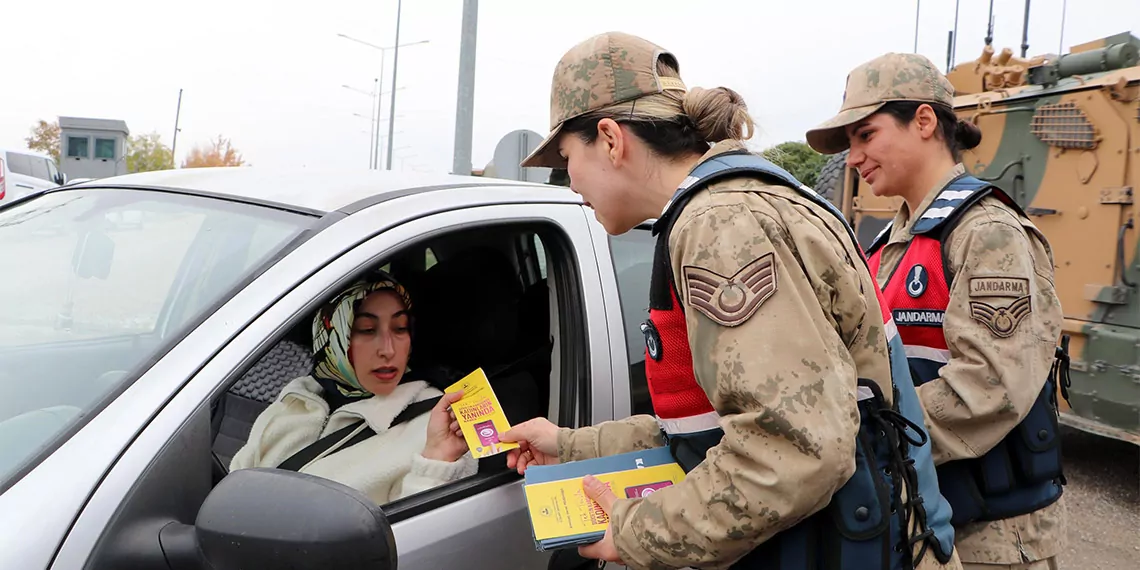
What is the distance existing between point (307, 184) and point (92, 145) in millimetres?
18174

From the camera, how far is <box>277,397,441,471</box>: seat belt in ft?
6.39

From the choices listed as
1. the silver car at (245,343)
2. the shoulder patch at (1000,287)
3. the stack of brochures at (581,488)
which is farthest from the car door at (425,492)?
the shoulder patch at (1000,287)

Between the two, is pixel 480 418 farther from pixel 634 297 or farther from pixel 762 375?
pixel 762 375

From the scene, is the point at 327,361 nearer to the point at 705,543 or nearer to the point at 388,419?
the point at 388,419

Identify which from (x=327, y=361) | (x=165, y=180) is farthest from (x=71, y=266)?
(x=327, y=361)

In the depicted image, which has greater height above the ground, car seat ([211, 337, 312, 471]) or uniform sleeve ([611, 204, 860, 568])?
uniform sleeve ([611, 204, 860, 568])

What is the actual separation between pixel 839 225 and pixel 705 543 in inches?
22.0

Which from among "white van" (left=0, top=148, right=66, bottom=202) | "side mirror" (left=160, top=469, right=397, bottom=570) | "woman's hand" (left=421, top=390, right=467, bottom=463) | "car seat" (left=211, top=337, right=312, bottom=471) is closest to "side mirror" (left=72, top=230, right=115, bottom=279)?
"car seat" (left=211, top=337, right=312, bottom=471)

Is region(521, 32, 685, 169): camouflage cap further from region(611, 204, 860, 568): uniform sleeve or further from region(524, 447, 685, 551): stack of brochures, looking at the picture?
region(524, 447, 685, 551): stack of brochures

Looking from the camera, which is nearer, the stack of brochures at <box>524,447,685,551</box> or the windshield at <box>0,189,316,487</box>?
the windshield at <box>0,189,316,487</box>

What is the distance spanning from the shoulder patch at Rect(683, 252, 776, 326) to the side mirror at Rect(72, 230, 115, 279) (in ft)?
4.12

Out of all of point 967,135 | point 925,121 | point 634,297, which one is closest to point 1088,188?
point 967,135

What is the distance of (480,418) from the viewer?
1.87m

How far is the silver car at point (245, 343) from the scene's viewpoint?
1101mm
